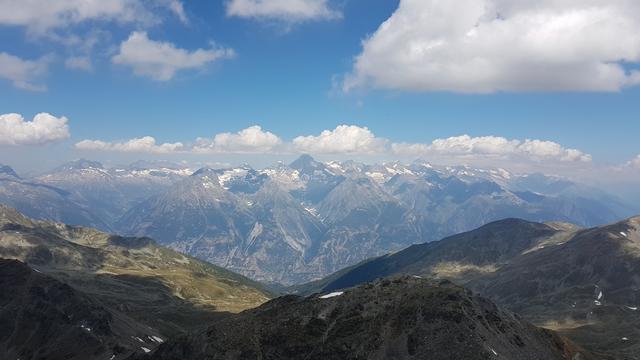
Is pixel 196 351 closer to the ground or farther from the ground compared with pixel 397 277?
closer to the ground

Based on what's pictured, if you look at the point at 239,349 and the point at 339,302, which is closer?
the point at 239,349

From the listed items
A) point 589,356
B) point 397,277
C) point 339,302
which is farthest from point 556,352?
point 339,302

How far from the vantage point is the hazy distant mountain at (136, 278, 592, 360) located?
135 meters

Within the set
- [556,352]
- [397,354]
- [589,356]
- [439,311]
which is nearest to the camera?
[397,354]

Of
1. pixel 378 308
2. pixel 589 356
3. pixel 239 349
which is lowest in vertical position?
pixel 589 356

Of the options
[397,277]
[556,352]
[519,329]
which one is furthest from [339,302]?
[556,352]

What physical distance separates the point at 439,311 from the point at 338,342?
1107 inches

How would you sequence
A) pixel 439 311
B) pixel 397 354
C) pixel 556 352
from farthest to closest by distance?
pixel 556 352 < pixel 439 311 < pixel 397 354

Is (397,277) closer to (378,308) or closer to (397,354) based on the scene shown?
(378,308)

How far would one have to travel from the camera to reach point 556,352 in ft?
503

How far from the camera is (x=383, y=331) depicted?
141m

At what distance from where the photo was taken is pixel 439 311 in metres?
143

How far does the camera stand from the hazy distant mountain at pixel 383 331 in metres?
135

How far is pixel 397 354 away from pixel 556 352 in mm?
52458
